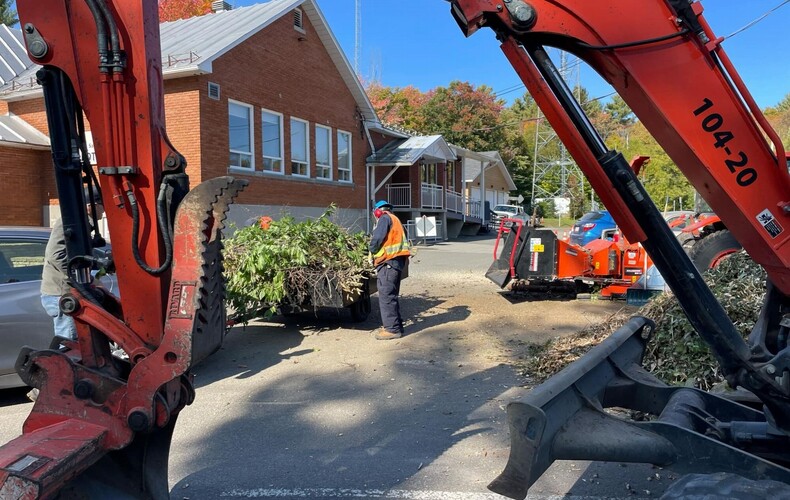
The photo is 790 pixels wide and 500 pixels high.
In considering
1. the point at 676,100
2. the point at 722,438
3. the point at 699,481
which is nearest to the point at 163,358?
the point at 699,481

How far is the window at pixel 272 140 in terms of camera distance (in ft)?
65.0

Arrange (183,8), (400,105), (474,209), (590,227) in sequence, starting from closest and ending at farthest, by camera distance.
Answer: (590,227)
(183,8)
(474,209)
(400,105)

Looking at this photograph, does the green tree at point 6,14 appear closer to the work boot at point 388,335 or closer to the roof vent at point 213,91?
the roof vent at point 213,91

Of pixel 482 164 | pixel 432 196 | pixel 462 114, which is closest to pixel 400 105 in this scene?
Result: pixel 462 114

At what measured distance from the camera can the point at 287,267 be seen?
8.10 metres

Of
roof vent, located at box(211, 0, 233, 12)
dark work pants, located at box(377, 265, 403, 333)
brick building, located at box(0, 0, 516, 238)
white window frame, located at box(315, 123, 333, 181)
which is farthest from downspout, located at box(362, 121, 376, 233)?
dark work pants, located at box(377, 265, 403, 333)

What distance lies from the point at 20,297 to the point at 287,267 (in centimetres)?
320

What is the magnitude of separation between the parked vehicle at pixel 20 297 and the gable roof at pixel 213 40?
11.2m

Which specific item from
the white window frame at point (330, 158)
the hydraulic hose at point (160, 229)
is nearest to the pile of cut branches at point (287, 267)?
the hydraulic hose at point (160, 229)

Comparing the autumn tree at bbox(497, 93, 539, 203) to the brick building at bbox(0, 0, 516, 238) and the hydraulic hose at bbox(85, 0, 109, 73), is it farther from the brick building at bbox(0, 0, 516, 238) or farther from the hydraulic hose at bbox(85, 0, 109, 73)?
the hydraulic hose at bbox(85, 0, 109, 73)

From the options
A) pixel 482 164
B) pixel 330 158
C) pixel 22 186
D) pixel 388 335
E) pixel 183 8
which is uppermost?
pixel 183 8

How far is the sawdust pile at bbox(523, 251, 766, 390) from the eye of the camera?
528 centimetres

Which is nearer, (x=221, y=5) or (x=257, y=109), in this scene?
(x=257, y=109)

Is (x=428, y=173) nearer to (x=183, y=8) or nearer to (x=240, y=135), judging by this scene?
(x=240, y=135)
